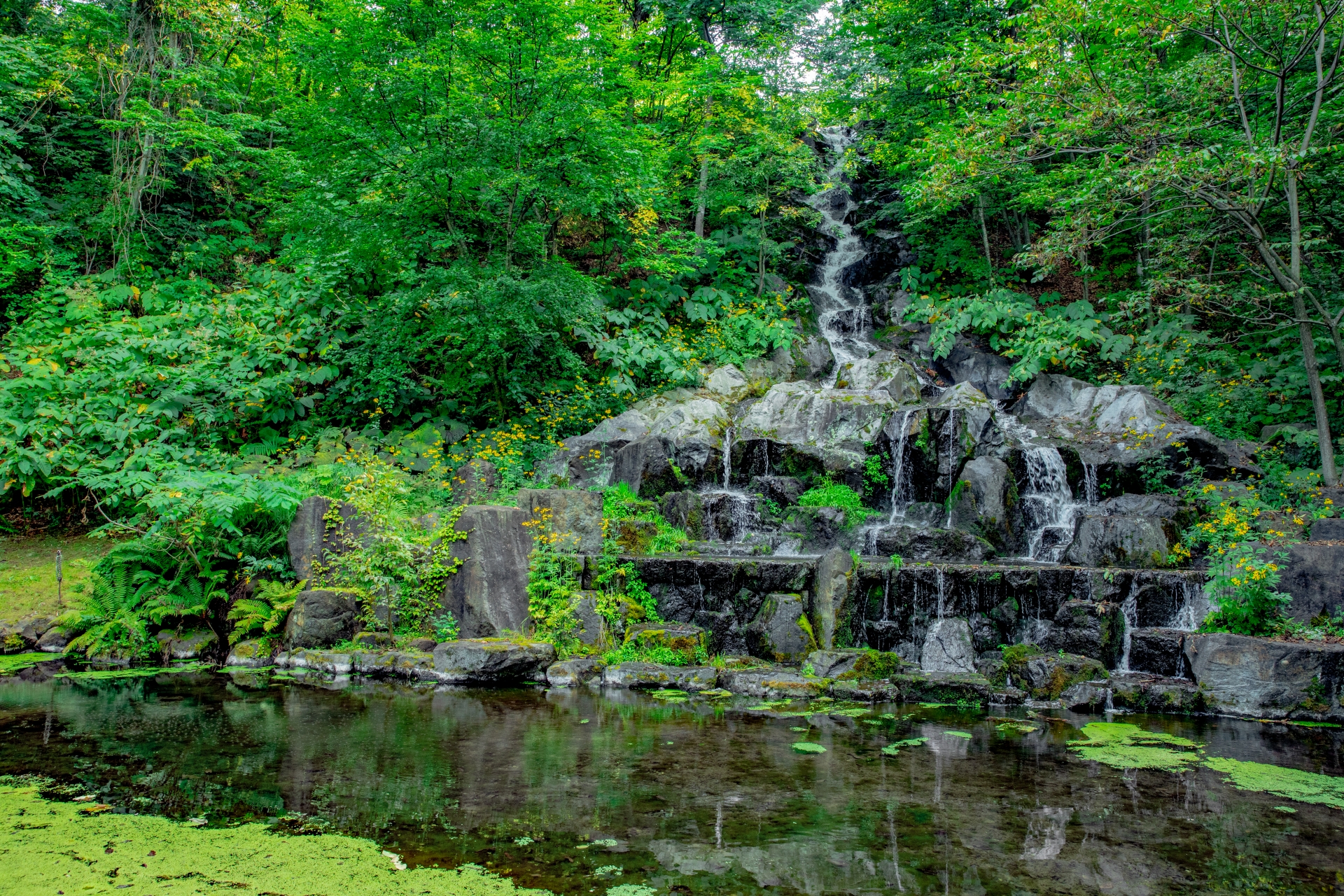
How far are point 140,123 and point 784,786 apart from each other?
15.0m

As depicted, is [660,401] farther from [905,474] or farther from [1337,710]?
[1337,710]

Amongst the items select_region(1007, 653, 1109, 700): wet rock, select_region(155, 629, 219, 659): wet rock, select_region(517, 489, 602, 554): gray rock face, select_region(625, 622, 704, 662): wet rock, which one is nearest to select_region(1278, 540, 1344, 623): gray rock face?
select_region(1007, 653, 1109, 700): wet rock

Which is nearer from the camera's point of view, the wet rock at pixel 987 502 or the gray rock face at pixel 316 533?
the gray rock face at pixel 316 533

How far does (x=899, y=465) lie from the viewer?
1164 centimetres

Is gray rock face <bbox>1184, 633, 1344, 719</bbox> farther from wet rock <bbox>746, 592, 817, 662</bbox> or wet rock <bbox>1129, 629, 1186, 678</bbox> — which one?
wet rock <bbox>746, 592, 817, 662</bbox>

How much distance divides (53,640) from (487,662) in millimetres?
5413

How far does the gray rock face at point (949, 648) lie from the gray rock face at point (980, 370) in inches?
311

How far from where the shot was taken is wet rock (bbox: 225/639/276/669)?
26.2 ft

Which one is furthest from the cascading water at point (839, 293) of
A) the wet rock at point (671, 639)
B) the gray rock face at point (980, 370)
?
the wet rock at point (671, 639)

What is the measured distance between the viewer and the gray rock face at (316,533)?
8.54 metres

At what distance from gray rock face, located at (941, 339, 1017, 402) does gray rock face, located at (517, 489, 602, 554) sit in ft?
31.0

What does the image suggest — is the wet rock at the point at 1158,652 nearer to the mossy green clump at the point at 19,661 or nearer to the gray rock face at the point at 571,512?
the gray rock face at the point at 571,512

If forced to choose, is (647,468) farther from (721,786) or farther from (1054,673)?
(721,786)

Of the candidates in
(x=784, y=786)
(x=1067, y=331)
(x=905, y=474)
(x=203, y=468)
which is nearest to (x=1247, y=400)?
(x=1067, y=331)
